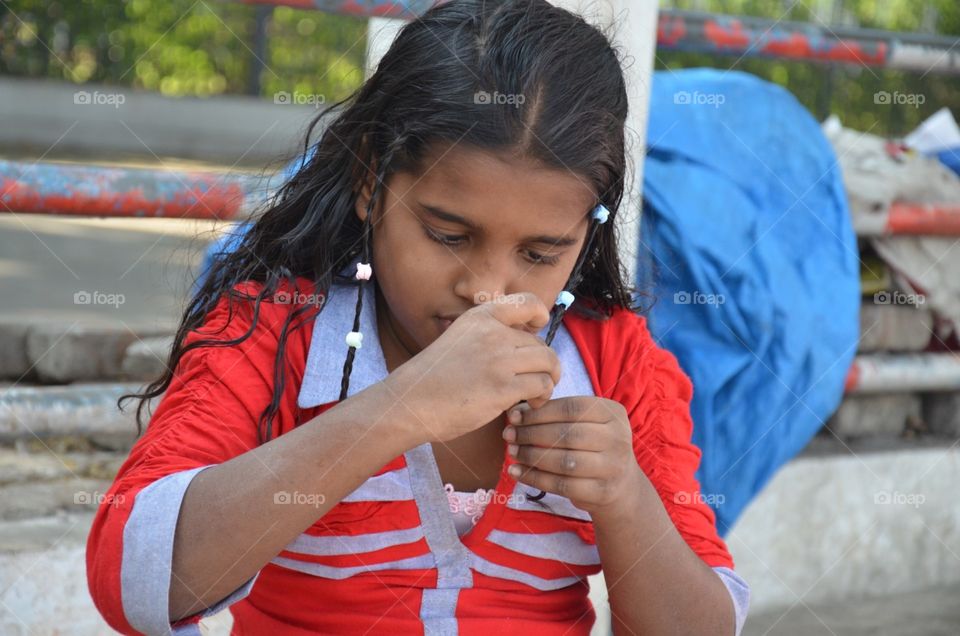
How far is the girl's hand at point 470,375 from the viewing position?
144 centimetres

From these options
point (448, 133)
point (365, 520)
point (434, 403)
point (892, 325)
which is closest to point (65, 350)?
point (365, 520)

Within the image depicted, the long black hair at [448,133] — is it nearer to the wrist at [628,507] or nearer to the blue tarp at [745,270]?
the wrist at [628,507]

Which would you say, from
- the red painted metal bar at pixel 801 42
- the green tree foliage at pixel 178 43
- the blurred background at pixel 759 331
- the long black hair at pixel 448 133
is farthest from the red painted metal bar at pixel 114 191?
the green tree foliage at pixel 178 43

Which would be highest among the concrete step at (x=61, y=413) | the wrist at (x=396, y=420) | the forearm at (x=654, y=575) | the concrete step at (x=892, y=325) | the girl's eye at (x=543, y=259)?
the girl's eye at (x=543, y=259)

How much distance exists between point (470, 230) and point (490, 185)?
0.06 metres

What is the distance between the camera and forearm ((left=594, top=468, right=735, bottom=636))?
1.59 m

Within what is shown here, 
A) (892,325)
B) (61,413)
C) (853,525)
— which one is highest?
(61,413)

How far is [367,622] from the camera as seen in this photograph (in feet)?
5.27

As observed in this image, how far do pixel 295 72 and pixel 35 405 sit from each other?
8223mm

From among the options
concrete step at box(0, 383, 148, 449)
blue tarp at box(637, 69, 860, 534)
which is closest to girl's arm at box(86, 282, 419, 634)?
concrete step at box(0, 383, 148, 449)

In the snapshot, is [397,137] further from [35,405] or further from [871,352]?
[871,352]

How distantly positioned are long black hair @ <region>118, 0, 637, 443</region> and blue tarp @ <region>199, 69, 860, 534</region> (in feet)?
3.08

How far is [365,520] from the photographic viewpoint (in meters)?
1.63

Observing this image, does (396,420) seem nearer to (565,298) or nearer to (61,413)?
(565,298)
